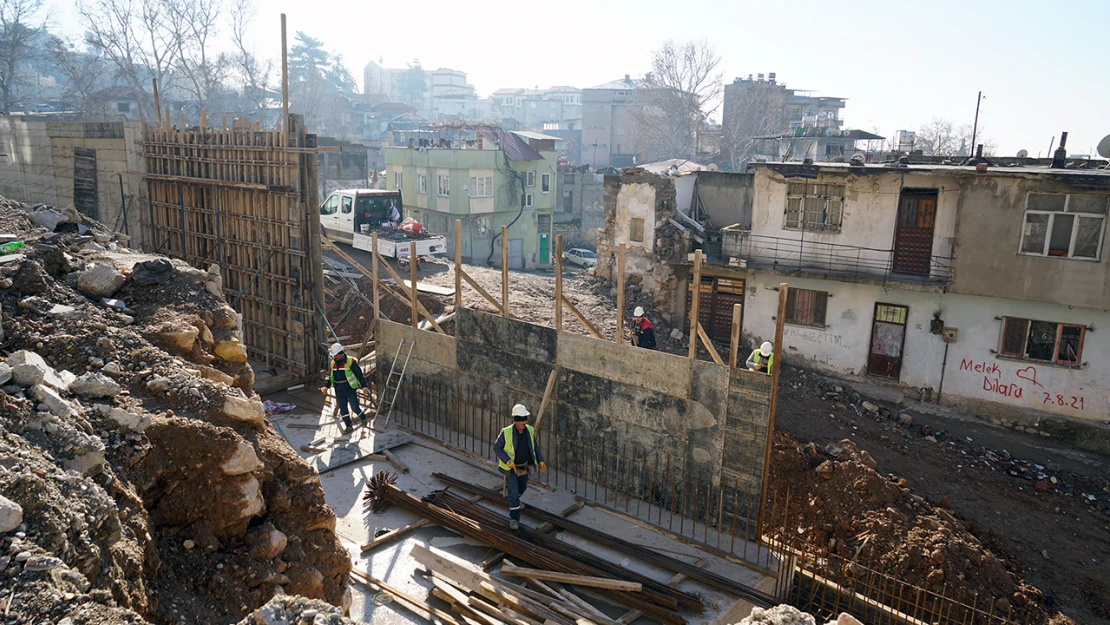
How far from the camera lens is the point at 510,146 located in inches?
1610

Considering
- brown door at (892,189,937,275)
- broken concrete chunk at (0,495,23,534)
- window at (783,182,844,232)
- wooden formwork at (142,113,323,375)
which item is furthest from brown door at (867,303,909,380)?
broken concrete chunk at (0,495,23,534)

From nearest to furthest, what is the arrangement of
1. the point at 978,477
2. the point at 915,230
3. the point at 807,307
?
the point at 978,477 < the point at 915,230 < the point at 807,307

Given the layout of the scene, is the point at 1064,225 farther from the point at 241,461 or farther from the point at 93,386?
the point at 93,386

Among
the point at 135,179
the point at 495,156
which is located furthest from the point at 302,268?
the point at 495,156

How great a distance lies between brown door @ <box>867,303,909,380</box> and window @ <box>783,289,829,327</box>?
54.7 inches

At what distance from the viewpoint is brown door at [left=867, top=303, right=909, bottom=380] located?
1975 centimetres

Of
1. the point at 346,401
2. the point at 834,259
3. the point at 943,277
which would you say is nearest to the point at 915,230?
the point at 943,277

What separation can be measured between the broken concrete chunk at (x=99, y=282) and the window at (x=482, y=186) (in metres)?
30.5

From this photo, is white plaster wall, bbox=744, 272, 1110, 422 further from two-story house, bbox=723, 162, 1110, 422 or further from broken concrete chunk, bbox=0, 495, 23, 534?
broken concrete chunk, bbox=0, 495, 23, 534

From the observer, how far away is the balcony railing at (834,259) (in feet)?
62.7

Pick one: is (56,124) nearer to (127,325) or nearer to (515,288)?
(515,288)

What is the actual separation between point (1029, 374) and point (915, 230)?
14.3 feet

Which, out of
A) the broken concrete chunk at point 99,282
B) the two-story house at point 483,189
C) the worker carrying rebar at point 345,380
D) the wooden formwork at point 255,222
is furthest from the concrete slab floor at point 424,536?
the two-story house at point 483,189

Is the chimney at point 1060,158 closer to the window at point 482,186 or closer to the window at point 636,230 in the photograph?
the window at point 636,230
